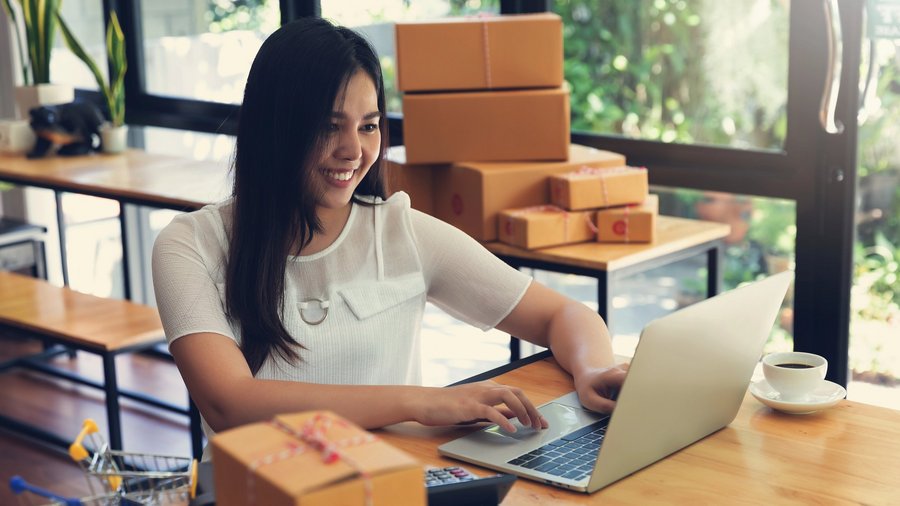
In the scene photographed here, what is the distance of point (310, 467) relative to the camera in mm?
820

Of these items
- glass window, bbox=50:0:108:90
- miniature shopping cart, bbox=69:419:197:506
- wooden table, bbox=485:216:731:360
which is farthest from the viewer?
glass window, bbox=50:0:108:90

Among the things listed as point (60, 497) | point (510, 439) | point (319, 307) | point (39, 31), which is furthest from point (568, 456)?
point (39, 31)

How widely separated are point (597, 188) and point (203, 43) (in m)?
2.20

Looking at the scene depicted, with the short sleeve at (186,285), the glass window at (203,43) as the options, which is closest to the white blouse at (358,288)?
the short sleeve at (186,285)

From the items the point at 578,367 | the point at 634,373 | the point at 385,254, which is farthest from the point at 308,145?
the point at 634,373

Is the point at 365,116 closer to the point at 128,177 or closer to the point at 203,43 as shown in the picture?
the point at 128,177

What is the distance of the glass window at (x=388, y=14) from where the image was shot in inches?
135

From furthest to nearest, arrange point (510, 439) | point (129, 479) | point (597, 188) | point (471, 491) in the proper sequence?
point (597, 188), point (129, 479), point (510, 439), point (471, 491)

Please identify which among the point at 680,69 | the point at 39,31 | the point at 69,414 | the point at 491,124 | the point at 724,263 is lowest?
the point at 69,414

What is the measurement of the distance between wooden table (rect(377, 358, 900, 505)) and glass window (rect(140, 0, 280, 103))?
111 inches

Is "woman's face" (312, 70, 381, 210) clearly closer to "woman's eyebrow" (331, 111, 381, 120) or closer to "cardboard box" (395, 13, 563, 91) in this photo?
"woman's eyebrow" (331, 111, 381, 120)

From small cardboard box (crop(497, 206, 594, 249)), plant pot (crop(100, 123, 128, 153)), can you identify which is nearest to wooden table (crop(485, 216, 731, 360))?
small cardboard box (crop(497, 206, 594, 249))

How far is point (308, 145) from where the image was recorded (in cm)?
162

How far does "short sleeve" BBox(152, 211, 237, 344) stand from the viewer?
5.09 feet
